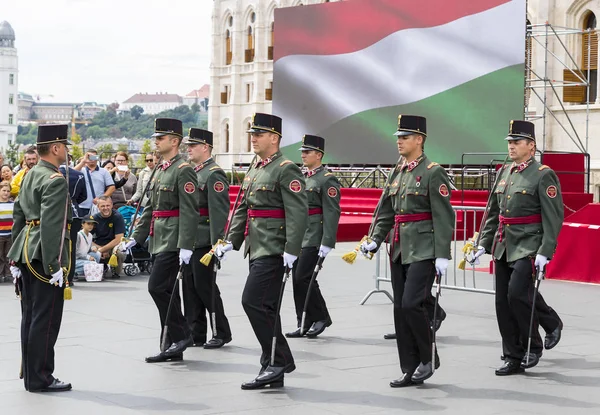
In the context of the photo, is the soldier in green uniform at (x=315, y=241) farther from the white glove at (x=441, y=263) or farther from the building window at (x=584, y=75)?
the building window at (x=584, y=75)

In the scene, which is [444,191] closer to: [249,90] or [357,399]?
[357,399]

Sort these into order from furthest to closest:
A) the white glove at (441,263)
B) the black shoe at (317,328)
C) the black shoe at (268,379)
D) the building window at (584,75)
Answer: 1. the building window at (584,75)
2. the black shoe at (317,328)
3. the white glove at (441,263)
4. the black shoe at (268,379)

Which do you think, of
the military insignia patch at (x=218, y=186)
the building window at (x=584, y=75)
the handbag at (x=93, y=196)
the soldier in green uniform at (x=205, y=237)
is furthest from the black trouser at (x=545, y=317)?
the building window at (x=584, y=75)

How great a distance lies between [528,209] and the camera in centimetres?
835

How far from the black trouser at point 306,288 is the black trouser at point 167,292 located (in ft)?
5.66

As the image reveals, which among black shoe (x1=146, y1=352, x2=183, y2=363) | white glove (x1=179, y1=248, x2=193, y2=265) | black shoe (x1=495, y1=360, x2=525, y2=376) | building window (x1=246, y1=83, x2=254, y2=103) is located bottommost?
black shoe (x1=146, y1=352, x2=183, y2=363)

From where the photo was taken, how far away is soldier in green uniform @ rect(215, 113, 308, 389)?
761 centimetres

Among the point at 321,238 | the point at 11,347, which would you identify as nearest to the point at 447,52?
the point at 321,238

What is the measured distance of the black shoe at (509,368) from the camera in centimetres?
815

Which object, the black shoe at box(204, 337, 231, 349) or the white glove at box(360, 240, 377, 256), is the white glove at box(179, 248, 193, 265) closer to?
the black shoe at box(204, 337, 231, 349)

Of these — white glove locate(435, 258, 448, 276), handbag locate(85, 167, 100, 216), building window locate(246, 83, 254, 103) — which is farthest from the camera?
building window locate(246, 83, 254, 103)

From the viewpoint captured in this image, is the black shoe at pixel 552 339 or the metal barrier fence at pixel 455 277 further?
the metal barrier fence at pixel 455 277

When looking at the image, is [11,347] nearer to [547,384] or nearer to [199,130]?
[199,130]

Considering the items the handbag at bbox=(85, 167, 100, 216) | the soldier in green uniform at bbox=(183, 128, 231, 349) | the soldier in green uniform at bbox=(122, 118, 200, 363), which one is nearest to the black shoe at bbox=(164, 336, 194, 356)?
the soldier in green uniform at bbox=(122, 118, 200, 363)
